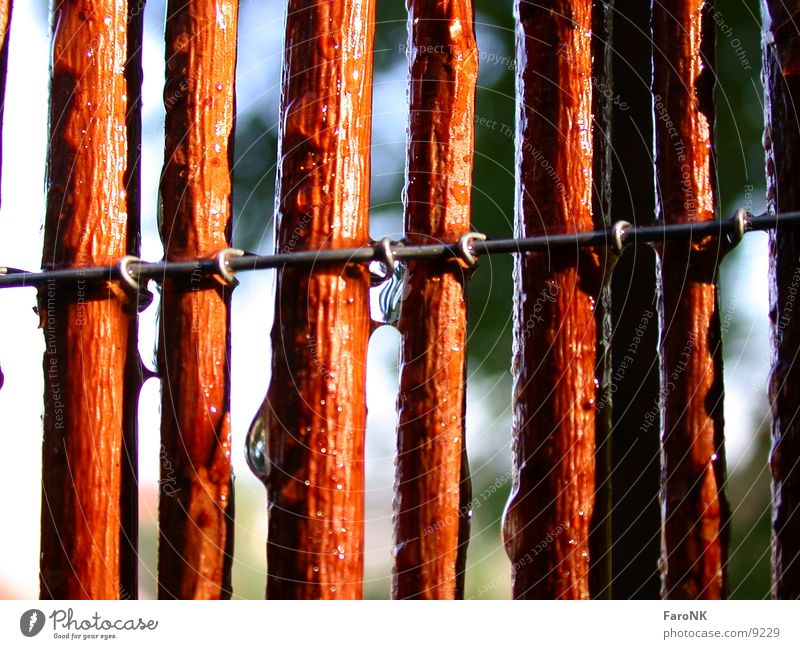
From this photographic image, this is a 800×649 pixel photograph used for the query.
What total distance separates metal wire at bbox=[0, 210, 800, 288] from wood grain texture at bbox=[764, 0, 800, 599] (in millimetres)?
37

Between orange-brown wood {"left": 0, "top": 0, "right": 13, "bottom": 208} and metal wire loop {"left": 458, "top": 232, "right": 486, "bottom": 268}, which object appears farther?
orange-brown wood {"left": 0, "top": 0, "right": 13, "bottom": 208}

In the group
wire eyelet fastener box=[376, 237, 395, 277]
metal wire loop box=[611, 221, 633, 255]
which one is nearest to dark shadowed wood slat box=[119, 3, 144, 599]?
wire eyelet fastener box=[376, 237, 395, 277]

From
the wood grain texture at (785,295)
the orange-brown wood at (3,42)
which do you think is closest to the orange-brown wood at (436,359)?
the wood grain texture at (785,295)

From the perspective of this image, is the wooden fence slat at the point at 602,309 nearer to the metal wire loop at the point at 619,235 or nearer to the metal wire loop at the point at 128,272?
the metal wire loop at the point at 619,235

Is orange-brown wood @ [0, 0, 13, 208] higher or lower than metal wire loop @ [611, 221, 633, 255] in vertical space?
higher

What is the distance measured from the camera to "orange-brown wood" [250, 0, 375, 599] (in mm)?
1026

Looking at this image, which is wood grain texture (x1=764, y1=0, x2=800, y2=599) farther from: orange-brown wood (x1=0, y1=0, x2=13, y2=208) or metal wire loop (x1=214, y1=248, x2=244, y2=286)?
orange-brown wood (x1=0, y1=0, x2=13, y2=208)

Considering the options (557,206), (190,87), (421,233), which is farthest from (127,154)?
(557,206)

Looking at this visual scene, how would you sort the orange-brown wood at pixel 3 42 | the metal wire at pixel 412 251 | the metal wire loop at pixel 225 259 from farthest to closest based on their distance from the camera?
1. the orange-brown wood at pixel 3 42
2. the metal wire loop at pixel 225 259
3. the metal wire at pixel 412 251

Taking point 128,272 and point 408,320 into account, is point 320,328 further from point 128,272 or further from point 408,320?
point 128,272

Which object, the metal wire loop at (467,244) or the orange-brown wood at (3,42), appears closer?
the metal wire loop at (467,244)

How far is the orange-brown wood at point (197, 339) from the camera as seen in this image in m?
1.09

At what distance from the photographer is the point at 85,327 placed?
1125 mm

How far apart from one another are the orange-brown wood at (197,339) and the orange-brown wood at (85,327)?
0.20 feet
